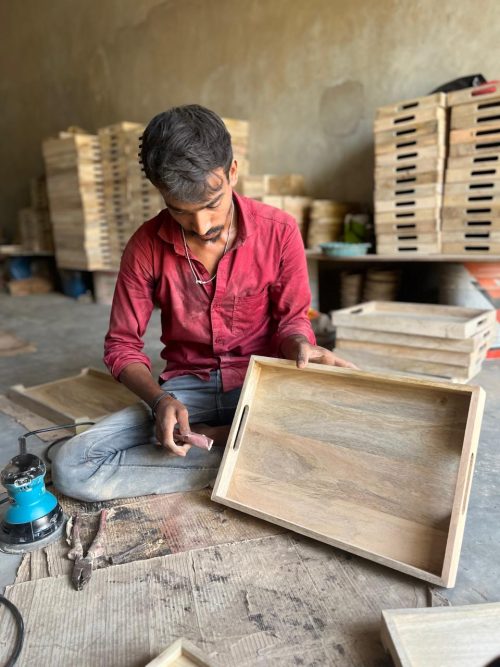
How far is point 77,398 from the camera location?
118 inches

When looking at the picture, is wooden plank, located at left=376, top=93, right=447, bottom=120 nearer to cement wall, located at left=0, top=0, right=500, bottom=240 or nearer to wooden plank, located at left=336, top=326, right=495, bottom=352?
cement wall, located at left=0, top=0, right=500, bottom=240

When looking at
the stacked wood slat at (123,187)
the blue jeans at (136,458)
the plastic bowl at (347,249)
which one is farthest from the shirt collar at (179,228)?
the stacked wood slat at (123,187)

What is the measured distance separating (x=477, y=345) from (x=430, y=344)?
0.28 meters

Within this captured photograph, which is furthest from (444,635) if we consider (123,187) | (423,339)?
(123,187)

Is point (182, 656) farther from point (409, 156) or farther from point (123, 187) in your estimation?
point (123, 187)

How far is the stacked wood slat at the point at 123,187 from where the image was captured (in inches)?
225

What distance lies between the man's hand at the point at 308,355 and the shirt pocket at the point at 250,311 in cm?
24

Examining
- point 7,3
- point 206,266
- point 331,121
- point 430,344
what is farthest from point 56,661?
point 7,3

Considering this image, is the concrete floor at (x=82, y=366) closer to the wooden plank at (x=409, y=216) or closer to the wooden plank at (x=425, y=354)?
the wooden plank at (x=425, y=354)

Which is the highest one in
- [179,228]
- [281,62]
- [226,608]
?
[281,62]

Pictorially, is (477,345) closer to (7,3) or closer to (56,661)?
(56,661)

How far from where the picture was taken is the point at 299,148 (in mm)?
5449

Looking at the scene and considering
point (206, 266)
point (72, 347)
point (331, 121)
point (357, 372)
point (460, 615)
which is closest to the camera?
point (460, 615)

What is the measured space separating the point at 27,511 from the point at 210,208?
3.99 ft
